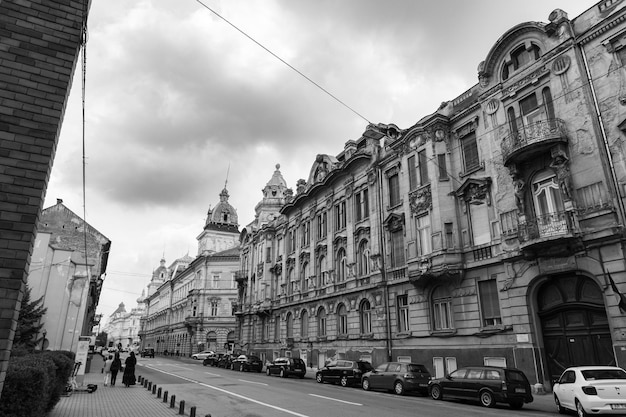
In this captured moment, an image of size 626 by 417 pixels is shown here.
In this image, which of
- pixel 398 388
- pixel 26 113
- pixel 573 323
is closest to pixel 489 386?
pixel 398 388

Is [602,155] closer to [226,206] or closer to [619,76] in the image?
Answer: [619,76]

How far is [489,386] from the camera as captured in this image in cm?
1509

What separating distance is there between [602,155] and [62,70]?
64.4ft

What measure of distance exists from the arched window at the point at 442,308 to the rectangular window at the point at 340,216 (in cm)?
1243

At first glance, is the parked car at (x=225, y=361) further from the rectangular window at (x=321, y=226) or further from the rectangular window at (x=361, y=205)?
the rectangular window at (x=361, y=205)

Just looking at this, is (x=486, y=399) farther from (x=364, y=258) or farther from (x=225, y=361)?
(x=225, y=361)

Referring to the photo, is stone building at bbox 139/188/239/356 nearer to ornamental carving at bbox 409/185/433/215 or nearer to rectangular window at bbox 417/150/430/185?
ornamental carving at bbox 409/185/433/215

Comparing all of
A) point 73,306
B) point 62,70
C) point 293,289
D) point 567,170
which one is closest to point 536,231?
point 567,170

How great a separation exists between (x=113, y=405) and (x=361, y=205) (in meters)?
23.1

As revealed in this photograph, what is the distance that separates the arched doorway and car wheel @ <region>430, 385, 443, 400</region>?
551cm

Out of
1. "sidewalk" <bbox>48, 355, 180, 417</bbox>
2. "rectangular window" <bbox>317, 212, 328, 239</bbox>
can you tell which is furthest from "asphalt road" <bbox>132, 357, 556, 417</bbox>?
"rectangular window" <bbox>317, 212, 328, 239</bbox>

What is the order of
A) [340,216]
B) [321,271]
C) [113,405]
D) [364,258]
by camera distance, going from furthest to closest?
[321,271], [340,216], [364,258], [113,405]

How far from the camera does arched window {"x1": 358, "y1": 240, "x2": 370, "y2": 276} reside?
31.6 meters

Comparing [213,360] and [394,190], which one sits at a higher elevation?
[394,190]
